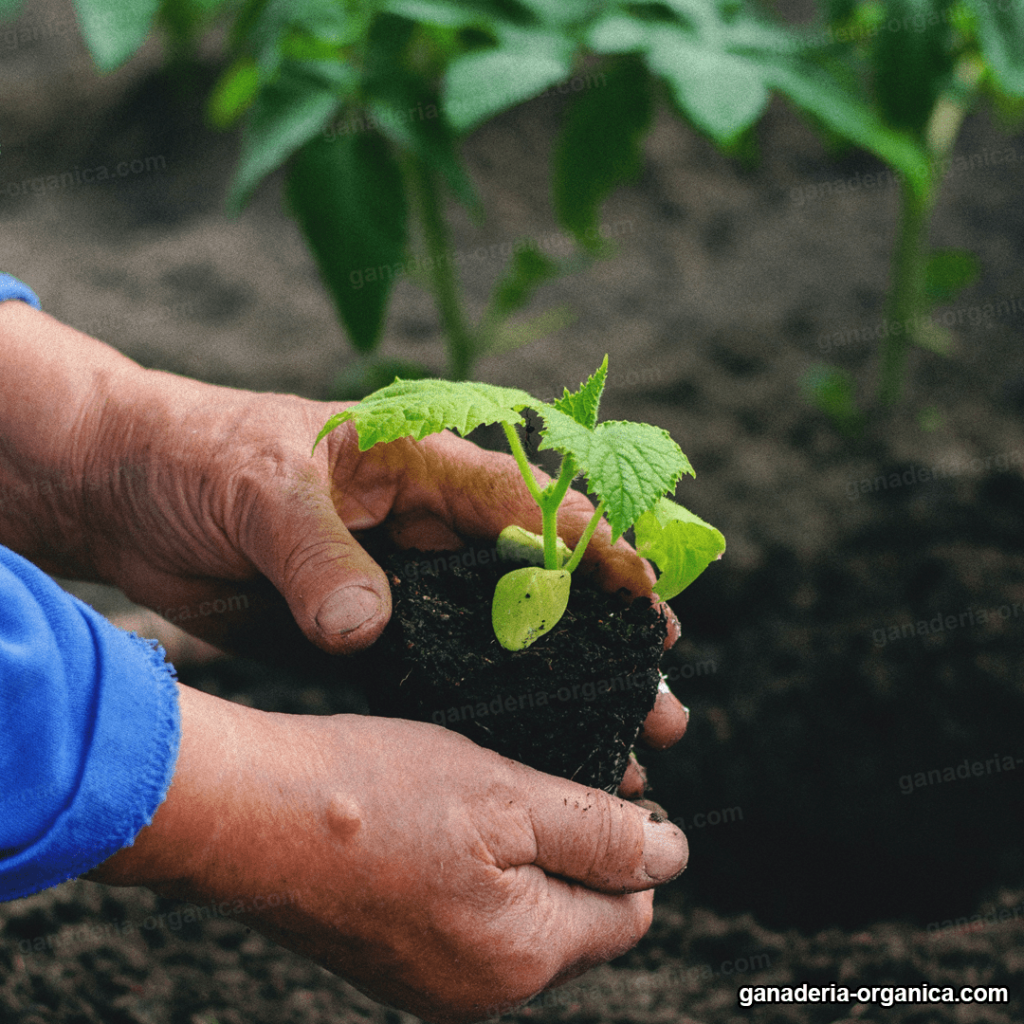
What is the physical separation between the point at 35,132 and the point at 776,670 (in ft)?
11.1

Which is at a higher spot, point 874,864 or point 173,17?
point 173,17

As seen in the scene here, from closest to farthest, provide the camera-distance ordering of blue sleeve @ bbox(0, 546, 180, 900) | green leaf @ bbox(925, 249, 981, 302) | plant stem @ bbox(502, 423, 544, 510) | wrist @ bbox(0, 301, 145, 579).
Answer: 1. blue sleeve @ bbox(0, 546, 180, 900)
2. plant stem @ bbox(502, 423, 544, 510)
3. wrist @ bbox(0, 301, 145, 579)
4. green leaf @ bbox(925, 249, 981, 302)

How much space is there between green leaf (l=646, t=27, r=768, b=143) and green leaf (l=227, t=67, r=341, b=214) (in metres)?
0.45

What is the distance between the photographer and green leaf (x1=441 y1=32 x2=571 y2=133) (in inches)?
43.2

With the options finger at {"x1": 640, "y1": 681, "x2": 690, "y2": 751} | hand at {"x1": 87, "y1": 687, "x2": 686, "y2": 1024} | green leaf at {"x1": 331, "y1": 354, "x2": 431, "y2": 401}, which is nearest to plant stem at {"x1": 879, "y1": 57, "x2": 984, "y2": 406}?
green leaf at {"x1": 331, "y1": 354, "x2": 431, "y2": 401}

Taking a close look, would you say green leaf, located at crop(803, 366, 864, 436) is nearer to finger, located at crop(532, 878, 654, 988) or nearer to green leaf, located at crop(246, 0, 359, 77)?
green leaf, located at crop(246, 0, 359, 77)

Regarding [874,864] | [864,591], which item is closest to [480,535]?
[874,864]

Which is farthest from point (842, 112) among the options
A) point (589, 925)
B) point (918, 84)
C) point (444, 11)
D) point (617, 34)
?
point (589, 925)

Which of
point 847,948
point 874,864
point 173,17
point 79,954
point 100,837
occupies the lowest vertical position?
point 874,864

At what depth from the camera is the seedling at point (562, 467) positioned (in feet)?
2.29

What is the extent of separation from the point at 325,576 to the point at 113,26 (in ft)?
2.40

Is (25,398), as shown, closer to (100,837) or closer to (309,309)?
(100,837)

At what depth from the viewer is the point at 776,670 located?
1566 millimetres

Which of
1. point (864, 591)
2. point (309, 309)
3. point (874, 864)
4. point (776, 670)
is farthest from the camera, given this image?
point (309, 309)
